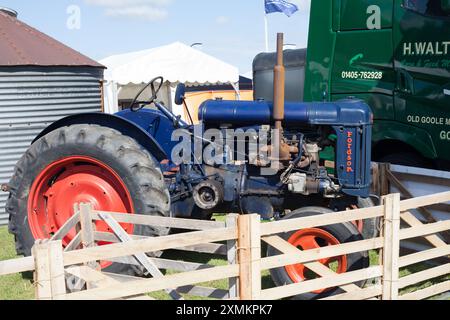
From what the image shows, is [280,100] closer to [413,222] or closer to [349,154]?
[349,154]

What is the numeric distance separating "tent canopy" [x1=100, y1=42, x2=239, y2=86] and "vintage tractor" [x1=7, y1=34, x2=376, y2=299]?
28.1 ft

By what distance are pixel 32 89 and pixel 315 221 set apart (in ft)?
15.8

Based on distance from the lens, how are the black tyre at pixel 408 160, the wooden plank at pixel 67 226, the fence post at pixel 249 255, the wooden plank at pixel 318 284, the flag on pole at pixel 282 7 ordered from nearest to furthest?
1. the fence post at pixel 249 255
2. the wooden plank at pixel 318 284
3. the wooden plank at pixel 67 226
4. the black tyre at pixel 408 160
5. the flag on pole at pixel 282 7

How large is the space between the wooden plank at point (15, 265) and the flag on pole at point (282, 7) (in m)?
11.9

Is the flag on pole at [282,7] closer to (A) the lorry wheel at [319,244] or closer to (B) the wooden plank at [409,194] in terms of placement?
(B) the wooden plank at [409,194]

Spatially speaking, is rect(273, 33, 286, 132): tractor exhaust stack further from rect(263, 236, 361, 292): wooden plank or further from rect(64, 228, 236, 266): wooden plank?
rect(64, 228, 236, 266): wooden plank

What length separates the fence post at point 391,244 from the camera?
3.34 metres

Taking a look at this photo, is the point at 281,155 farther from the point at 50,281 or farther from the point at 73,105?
the point at 73,105

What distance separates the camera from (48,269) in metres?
2.47

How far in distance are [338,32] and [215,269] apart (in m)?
3.68

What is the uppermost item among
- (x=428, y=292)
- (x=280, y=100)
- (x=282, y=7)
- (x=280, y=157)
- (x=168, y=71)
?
(x=282, y=7)

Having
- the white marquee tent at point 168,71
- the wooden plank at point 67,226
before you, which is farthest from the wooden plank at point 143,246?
the white marquee tent at point 168,71

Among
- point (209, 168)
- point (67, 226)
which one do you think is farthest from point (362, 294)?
point (67, 226)

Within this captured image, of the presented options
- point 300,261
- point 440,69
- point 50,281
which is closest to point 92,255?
point 50,281
